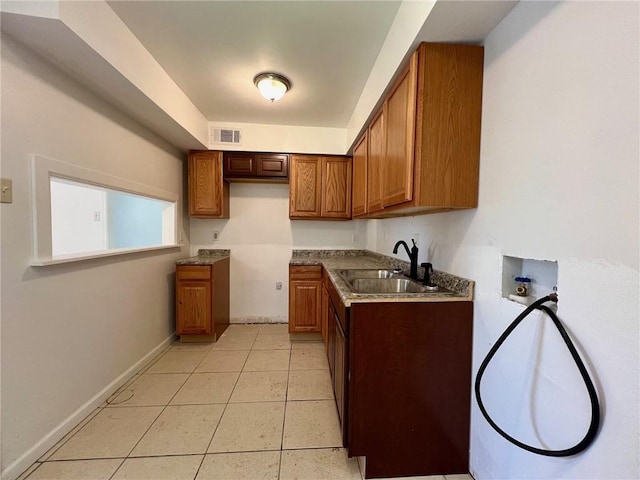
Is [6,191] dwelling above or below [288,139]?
below

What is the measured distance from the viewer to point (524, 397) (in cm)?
102

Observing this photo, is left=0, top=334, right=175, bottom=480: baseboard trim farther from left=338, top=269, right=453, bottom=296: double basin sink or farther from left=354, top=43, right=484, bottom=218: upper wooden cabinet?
left=354, top=43, right=484, bottom=218: upper wooden cabinet

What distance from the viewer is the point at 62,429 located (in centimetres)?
152

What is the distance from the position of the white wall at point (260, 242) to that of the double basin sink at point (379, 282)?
52.5 inches

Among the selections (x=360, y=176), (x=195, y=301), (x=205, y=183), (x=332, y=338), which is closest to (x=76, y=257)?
(x=195, y=301)

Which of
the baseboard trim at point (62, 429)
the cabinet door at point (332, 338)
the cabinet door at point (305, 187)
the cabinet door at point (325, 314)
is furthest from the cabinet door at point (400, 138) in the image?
the baseboard trim at point (62, 429)

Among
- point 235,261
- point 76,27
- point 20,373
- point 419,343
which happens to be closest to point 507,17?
point 419,343

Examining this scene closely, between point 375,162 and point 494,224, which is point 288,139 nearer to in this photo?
point 375,162

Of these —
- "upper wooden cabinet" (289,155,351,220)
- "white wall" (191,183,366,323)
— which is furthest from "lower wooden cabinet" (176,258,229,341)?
"upper wooden cabinet" (289,155,351,220)

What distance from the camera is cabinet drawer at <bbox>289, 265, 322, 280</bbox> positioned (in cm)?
286

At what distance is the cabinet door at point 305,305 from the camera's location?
285 centimetres

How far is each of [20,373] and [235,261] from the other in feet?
7.20

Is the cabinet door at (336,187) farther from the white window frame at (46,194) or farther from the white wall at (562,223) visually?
the white window frame at (46,194)

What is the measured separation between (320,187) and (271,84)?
1297 millimetres
